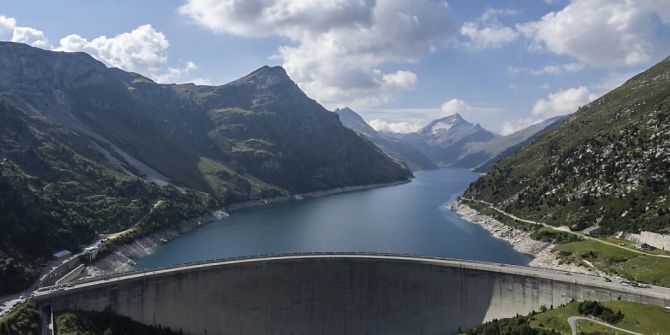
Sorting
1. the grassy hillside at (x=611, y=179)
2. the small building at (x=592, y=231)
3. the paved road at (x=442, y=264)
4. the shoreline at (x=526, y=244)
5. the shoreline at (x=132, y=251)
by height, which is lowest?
the shoreline at (x=132, y=251)

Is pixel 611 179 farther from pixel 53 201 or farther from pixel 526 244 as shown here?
pixel 53 201

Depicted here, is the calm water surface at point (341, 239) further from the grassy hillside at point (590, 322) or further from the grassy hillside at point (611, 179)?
the grassy hillside at point (590, 322)

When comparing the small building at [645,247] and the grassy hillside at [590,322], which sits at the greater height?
the small building at [645,247]

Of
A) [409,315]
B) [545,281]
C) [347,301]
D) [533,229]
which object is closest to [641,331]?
[545,281]

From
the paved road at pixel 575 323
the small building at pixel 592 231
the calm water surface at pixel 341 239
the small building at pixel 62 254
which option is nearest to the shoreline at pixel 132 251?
Answer: the calm water surface at pixel 341 239

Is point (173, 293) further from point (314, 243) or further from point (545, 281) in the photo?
point (314, 243)

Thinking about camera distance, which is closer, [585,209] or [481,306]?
[481,306]
